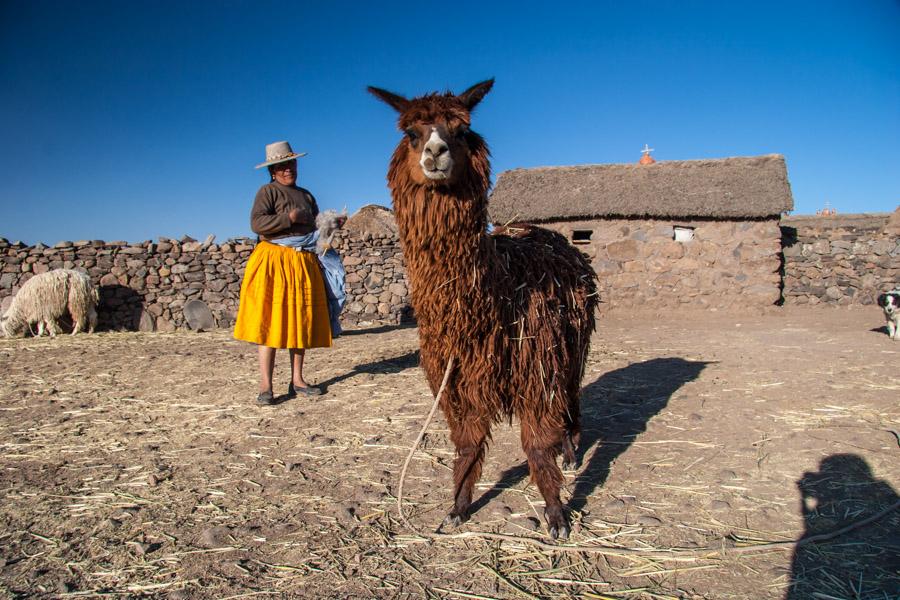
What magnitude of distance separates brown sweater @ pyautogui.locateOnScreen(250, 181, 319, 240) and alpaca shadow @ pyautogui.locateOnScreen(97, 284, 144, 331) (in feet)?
25.3

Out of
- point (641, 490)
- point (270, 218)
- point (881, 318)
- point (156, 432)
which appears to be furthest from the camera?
point (881, 318)

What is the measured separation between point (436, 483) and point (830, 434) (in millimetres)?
2743

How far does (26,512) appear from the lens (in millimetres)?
2680

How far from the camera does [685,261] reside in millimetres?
12414

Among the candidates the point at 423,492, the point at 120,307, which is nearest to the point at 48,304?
the point at 120,307

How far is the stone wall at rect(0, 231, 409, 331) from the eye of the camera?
1077 cm

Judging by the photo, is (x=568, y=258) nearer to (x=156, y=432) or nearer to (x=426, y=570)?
(x=426, y=570)

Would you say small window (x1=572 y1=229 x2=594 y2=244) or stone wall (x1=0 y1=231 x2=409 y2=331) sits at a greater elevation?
small window (x1=572 y1=229 x2=594 y2=244)

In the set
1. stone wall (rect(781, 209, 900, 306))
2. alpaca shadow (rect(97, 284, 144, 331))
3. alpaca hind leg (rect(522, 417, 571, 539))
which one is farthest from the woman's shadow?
alpaca shadow (rect(97, 284, 144, 331))

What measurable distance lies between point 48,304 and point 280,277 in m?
7.86

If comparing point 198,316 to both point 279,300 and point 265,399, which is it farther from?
point 279,300

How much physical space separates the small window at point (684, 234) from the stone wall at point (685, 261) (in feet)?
0.08

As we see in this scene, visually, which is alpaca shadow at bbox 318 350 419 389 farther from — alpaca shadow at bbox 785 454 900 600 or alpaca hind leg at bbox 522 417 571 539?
alpaca shadow at bbox 785 454 900 600

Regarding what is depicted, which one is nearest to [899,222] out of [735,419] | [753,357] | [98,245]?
[753,357]
